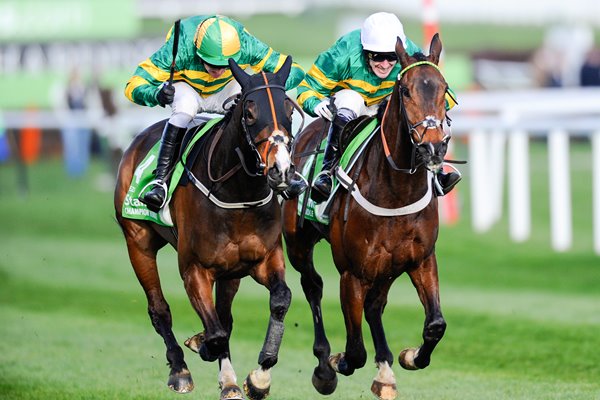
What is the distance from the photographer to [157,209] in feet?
24.1

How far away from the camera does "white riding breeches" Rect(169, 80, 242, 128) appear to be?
7367 mm

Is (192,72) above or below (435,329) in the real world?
above

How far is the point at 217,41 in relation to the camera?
708 centimetres

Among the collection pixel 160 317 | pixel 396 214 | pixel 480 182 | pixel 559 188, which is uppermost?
pixel 396 214

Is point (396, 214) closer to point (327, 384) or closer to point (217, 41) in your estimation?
point (217, 41)

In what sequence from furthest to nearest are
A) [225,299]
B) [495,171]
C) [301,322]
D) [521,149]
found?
1. [495,171]
2. [521,149]
3. [301,322]
4. [225,299]

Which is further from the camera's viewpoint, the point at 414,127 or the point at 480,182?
the point at 480,182

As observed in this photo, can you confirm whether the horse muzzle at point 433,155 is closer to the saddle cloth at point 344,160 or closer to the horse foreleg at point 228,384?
the saddle cloth at point 344,160

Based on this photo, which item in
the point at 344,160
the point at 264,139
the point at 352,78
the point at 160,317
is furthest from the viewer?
the point at 160,317

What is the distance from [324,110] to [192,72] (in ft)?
2.58

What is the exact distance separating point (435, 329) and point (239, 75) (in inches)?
65.9

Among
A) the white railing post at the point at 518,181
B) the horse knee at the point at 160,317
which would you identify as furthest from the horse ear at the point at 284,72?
the white railing post at the point at 518,181

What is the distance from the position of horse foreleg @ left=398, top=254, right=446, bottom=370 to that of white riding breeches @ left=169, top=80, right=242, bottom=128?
1.51 m

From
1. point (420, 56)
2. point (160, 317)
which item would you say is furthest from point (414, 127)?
point (160, 317)
